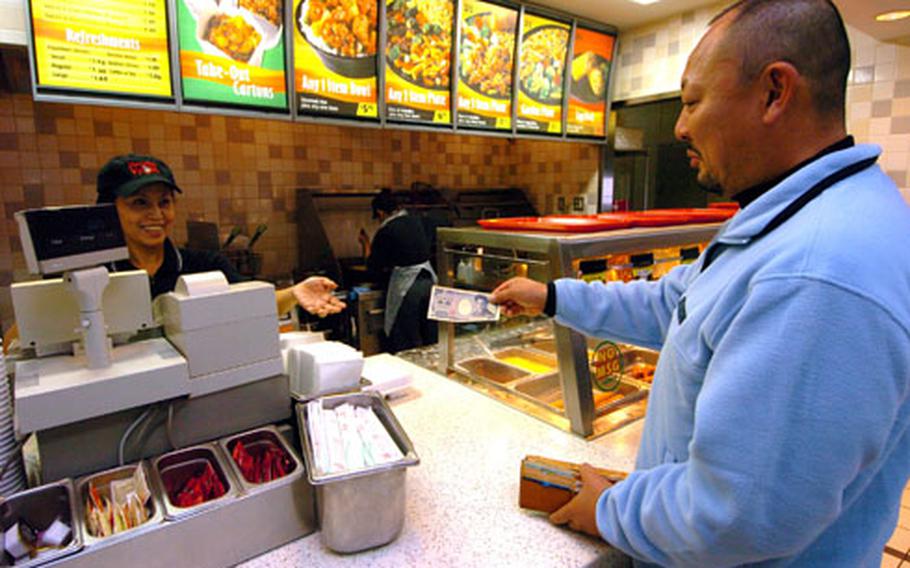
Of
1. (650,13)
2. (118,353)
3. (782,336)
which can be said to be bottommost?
(118,353)

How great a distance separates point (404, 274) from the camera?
167 inches

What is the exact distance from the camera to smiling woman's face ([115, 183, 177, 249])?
229 cm

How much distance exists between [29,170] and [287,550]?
3.84m

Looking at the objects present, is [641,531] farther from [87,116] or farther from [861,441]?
[87,116]

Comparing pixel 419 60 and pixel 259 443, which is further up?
pixel 419 60

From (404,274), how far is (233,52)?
2.11 meters

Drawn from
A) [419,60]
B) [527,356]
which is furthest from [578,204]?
[527,356]

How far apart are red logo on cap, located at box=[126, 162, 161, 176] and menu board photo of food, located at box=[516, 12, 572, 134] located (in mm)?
2357

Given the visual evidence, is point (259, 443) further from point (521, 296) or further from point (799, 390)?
point (799, 390)

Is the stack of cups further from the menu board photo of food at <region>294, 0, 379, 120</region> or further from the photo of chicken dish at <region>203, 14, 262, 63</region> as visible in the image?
the menu board photo of food at <region>294, 0, 379, 120</region>

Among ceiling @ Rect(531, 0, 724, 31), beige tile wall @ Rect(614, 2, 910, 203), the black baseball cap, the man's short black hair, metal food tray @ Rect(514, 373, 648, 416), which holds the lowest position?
metal food tray @ Rect(514, 373, 648, 416)

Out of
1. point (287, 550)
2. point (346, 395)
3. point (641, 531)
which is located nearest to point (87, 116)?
point (346, 395)

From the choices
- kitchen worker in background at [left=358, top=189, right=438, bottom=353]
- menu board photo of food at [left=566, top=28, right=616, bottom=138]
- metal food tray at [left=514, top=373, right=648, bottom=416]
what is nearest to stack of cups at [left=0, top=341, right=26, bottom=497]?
metal food tray at [left=514, top=373, right=648, bottom=416]

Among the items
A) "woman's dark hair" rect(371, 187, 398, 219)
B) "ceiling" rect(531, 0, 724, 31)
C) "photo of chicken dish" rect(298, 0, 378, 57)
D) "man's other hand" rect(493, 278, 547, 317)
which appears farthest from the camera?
"woman's dark hair" rect(371, 187, 398, 219)
